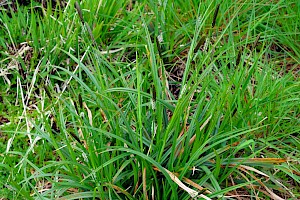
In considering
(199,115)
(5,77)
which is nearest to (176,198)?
(199,115)

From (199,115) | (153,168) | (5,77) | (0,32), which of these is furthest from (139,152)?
(0,32)

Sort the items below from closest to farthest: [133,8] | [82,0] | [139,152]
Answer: [139,152]
[82,0]
[133,8]

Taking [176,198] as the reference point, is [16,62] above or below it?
above

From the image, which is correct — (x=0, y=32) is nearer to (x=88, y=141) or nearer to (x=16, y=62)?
(x=16, y=62)

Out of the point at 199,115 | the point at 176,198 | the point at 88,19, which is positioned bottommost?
the point at 176,198

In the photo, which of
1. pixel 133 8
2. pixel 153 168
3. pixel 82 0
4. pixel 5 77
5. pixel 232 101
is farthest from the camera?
pixel 133 8

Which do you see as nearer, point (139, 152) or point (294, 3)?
point (139, 152)
